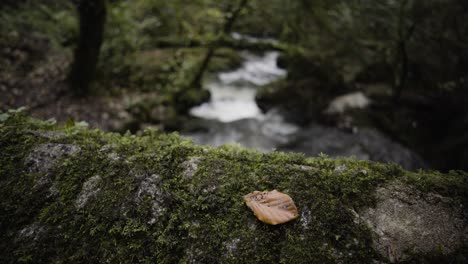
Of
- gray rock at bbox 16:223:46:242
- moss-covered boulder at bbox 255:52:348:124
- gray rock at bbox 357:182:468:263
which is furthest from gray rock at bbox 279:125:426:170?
gray rock at bbox 16:223:46:242

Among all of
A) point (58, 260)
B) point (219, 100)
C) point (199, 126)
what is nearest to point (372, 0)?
point (219, 100)

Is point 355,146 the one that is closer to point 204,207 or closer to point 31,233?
point 204,207

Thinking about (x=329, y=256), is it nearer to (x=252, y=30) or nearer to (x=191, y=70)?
(x=191, y=70)

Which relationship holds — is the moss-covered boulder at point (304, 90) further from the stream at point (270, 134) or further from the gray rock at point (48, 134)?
the gray rock at point (48, 134)

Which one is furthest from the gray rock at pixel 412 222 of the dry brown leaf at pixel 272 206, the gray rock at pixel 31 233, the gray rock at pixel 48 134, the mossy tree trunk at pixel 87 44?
the mossy tree trunk at pixel 87 44

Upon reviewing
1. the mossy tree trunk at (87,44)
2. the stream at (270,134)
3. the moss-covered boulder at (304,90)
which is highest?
the mossy tree trunk at (87,44)

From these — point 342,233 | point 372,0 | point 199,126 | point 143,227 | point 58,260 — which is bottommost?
point 199,126
